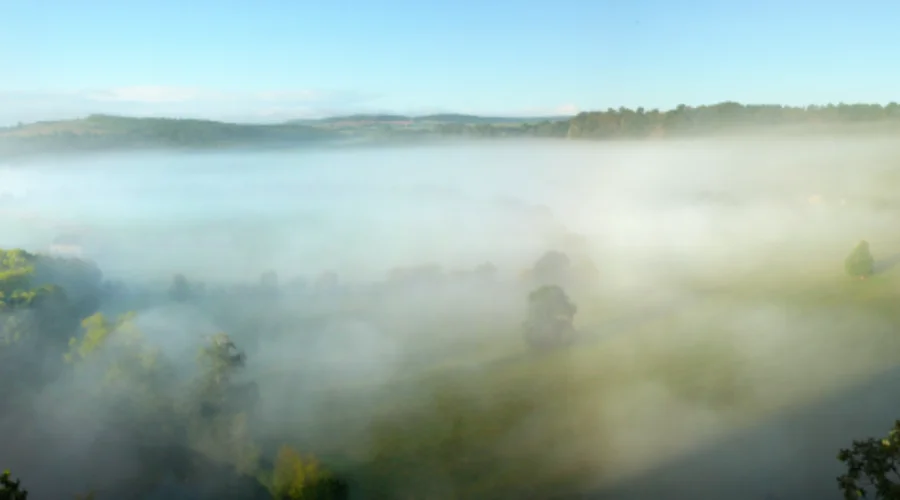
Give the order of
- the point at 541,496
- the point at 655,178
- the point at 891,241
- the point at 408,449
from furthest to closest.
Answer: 1. the point at 655,178
2. the point at 891,241
3. the point at 408,449
4. the point at 541,496

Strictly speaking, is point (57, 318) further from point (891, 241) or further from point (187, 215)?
point (891, 241)

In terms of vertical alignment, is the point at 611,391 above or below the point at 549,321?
below

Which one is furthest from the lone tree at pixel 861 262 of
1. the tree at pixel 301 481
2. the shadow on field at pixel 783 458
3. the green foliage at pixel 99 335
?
the green foliage at pixel 99 335

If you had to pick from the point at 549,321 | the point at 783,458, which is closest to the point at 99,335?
the point at 549,321

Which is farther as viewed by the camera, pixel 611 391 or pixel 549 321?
pixel 549 321

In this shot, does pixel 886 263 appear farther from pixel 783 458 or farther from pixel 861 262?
pixel 783 458

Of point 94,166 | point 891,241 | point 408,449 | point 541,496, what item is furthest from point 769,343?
point 94,166
